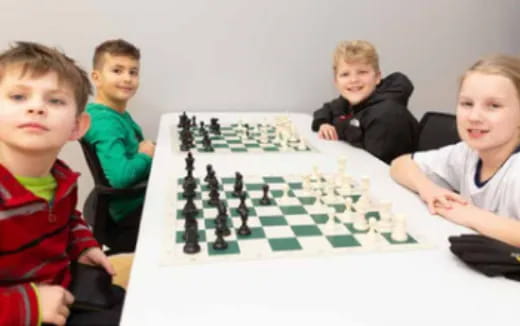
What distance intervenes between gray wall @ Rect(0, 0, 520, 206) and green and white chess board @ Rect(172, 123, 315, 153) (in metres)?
0.72

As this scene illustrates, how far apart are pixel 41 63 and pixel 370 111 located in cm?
147

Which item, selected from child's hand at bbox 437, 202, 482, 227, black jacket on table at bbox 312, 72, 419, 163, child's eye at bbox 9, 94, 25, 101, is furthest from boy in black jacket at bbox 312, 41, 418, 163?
child's eye at bbox 9, 94, 25, 101

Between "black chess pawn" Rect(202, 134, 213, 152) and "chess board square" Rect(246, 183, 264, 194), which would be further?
"black chess pawn" Rect(202, 134, 213, 152)

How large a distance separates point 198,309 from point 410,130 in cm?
158

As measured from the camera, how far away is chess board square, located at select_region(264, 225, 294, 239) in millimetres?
1093

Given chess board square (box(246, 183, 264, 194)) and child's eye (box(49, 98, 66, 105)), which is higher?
child's eye (box(49, 98, 66, 105))

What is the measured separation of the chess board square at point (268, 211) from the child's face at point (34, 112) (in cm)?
55

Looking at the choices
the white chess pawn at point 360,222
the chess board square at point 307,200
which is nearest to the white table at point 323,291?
the white chess pawn at point 360,222

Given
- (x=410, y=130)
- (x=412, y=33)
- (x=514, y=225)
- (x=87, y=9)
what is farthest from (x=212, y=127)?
(x=412, y=33)

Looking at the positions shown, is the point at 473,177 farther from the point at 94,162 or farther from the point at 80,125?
the point at 94,162

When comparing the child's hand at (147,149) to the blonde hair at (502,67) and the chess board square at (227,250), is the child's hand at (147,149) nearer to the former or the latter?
the chess board square at (227,250)

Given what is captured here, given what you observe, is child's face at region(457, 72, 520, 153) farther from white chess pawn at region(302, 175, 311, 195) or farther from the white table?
white chess pawn at region(302, 175, 311, 195)

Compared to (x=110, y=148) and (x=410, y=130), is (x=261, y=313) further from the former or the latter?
(x=410, y=130)

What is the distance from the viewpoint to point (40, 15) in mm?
2695
